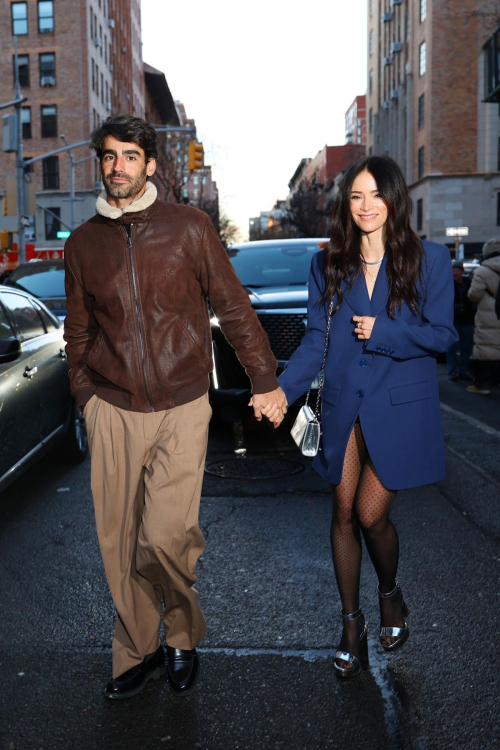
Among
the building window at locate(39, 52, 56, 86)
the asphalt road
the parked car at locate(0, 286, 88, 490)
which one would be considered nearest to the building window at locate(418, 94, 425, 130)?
the building window at locate(39, 52, 56, 86)

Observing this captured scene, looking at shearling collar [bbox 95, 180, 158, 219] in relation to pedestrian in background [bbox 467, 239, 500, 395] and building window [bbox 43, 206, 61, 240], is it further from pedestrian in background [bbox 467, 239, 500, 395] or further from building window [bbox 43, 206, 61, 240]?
building window [bbox 43, 206, 61, 240]

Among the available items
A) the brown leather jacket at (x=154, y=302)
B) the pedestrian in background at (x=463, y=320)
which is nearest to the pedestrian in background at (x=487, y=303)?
the pedestrian in background at (x=463, y=320)

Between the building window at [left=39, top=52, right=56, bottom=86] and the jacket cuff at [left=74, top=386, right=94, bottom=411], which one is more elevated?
the building window at [left=39, top=52, right=56, bottom=86]

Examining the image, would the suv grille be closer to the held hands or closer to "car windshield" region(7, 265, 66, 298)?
the held hands

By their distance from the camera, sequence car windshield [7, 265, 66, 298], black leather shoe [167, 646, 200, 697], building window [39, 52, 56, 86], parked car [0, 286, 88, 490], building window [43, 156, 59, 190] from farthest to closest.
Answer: building window [43, 156, 59, 190]
building window [39, 52, 56, 86]
car windshield [7, 265, 66, 298]
parked car [0, 286, 88, 490]
black leather shoe [167, 646, 200, 697]

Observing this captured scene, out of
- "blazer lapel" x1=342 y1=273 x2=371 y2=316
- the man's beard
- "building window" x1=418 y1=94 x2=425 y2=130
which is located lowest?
"blazer lapel" x1=342 y1=273 x2=371 y2=316

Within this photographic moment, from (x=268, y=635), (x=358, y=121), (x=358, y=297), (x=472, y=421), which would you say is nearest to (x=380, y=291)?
(x=358, y=297)

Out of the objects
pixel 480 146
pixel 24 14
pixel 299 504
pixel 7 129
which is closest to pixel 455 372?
pixel 299 504

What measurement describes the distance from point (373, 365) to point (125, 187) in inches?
44.4

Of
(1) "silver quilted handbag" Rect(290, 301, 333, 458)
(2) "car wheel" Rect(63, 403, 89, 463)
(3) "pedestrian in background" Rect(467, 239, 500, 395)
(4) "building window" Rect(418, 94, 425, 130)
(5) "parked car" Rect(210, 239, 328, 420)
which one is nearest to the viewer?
(1) "silver quilted handbag" Rect(290, 301, 333, 458)

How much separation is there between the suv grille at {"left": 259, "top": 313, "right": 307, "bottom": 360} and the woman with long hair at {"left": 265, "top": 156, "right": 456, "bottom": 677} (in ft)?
13.5

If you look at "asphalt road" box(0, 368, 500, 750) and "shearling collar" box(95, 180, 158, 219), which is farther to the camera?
"shearling collar" box(95, 180, 158, 219)

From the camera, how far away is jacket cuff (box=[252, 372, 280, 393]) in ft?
10.8

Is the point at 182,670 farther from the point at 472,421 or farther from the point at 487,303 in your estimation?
the point at 487,303
